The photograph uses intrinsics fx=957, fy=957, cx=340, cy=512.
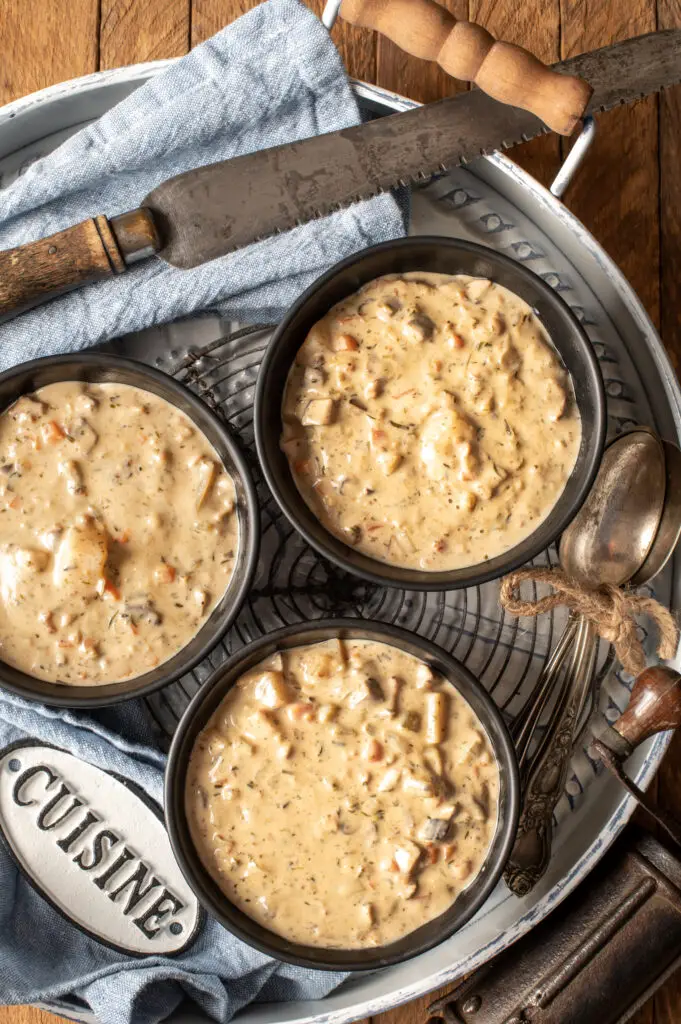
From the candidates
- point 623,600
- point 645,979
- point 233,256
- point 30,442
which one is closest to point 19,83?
point 233,256

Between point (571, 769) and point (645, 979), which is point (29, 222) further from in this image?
point (645, 979)

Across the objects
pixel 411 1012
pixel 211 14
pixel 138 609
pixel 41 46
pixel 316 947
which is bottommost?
pixel 411 1012

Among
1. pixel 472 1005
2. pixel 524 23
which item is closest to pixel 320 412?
pixel 524 23

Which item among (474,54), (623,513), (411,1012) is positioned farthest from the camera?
(411,1012)

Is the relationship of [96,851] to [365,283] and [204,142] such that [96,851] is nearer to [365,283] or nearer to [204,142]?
[365,283]

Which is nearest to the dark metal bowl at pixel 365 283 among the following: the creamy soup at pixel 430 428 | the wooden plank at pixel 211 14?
the creamy soup at pixel 430 428

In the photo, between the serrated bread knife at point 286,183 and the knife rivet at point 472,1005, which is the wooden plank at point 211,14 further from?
the knife rivet at point 472,1005

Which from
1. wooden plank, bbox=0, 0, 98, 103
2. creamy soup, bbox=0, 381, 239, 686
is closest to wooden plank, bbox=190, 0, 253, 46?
wooden plank, bbox=0, 0, 98, 103
